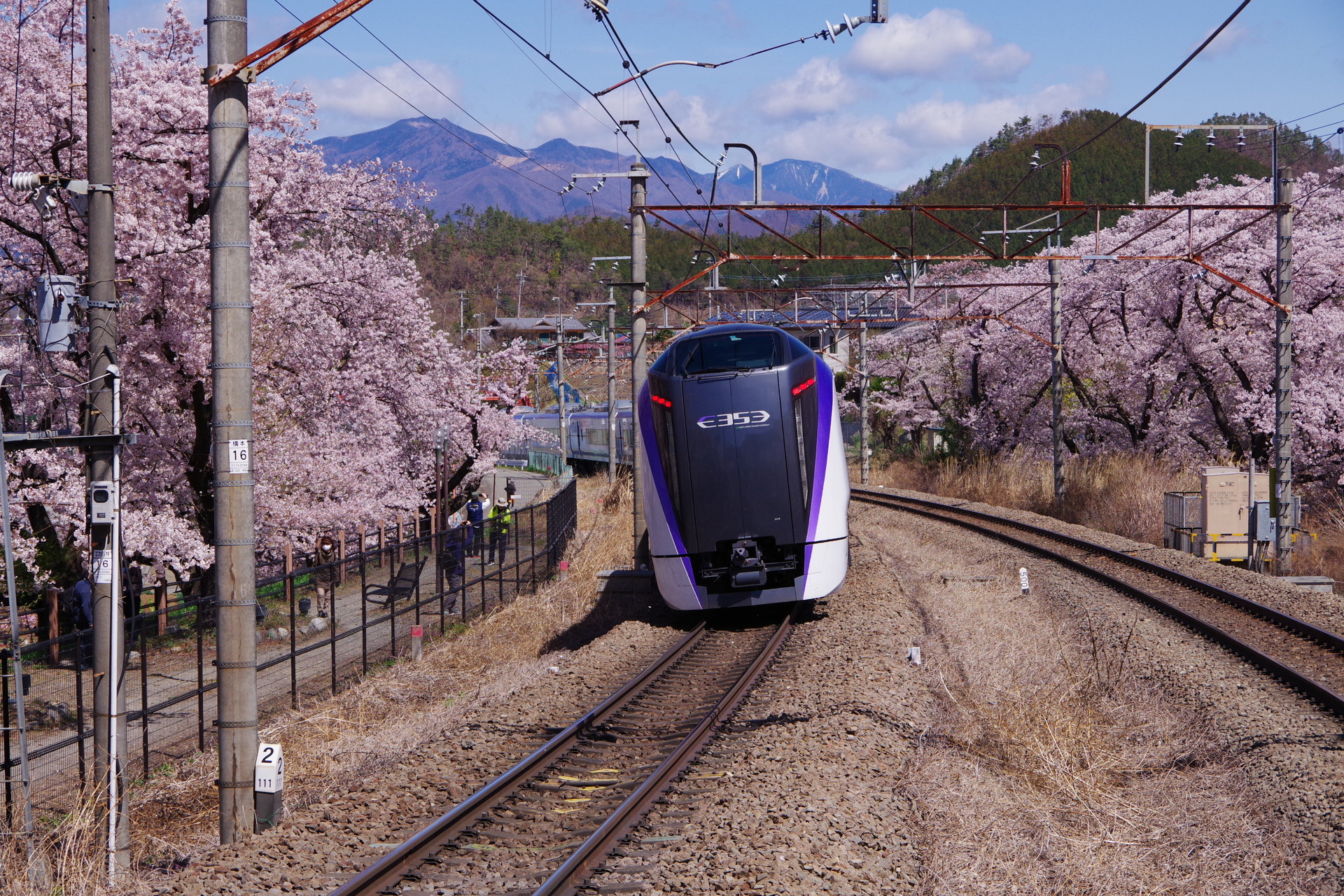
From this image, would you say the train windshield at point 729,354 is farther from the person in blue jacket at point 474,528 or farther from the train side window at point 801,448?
the person in blue jacket at point 474,528

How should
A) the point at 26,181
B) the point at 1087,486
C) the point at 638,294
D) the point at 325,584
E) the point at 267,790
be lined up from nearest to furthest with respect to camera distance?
the point at 267,790, the point at 26,181, the point at 325,584, the point at 638,294, the point at 1087,486

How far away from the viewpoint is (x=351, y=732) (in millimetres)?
11375

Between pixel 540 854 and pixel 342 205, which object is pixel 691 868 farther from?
pixel 342 205

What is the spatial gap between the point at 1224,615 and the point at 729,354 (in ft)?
24.0

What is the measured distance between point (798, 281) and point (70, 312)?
213 feet

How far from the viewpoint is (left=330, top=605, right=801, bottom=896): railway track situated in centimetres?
605

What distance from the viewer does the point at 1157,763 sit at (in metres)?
8.97

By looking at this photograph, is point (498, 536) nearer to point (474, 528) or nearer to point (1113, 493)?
point (474, 528)

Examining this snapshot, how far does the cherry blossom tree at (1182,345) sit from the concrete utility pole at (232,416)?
20052mm

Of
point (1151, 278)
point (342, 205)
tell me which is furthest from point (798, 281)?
point (342, 205)

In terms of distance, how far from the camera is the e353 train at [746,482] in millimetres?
12625

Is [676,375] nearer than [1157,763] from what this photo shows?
No

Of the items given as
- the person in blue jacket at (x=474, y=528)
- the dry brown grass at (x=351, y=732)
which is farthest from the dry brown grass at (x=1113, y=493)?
the person in blue jacket at (x=474, y=528)

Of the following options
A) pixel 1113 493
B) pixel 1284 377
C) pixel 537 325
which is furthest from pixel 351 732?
pixel 537 325
